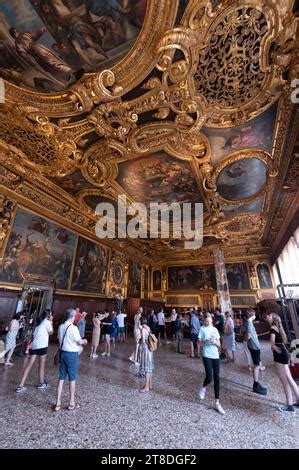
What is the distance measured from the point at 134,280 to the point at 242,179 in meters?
12.9

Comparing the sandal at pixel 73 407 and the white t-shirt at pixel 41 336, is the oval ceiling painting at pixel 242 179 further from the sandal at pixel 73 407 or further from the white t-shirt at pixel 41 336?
the sandal at pixel 73 407

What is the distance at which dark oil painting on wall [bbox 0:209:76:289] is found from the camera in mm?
8345

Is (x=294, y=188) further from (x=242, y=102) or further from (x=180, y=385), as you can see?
(x=180, y=385)

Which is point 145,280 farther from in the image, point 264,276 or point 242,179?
point 242,179

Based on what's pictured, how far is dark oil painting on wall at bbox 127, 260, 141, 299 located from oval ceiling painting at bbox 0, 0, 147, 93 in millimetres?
14582

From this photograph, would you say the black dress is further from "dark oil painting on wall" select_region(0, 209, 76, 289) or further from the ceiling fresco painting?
"dark oil painting on wall" select_region(0, 209, 76, 289)

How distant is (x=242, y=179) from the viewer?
358 inches

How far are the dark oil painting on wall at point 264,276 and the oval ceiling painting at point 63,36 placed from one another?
18.6m

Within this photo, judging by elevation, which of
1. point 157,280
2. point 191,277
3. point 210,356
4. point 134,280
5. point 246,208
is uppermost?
point 246,208

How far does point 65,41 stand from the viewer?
4.51 m

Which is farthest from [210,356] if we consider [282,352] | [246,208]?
[246,208]

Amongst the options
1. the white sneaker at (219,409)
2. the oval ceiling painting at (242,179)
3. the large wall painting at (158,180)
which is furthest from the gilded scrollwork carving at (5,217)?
the oval ceiling painting at (242,179)

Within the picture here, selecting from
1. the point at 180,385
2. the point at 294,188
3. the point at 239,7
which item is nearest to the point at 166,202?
the point at 294,188

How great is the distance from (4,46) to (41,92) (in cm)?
113
